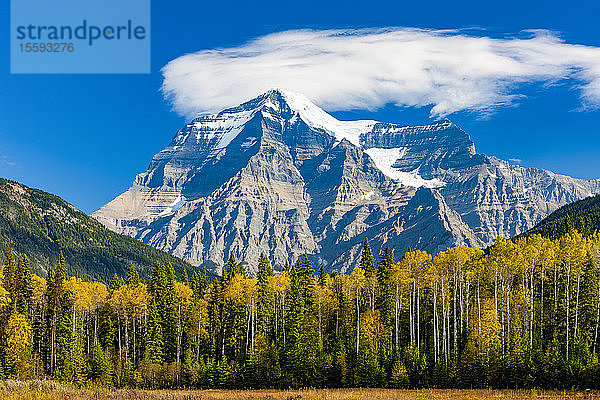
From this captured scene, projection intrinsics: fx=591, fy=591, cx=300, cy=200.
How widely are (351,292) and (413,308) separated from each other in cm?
1204

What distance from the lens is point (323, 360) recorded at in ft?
275

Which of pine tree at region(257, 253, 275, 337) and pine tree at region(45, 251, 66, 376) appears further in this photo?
pine tree at region(257, 253, 275, 337)

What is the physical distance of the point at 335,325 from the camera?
324 feet

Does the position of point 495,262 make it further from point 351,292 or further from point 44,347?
point 44,347

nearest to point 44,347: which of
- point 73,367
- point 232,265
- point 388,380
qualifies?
point 73,367

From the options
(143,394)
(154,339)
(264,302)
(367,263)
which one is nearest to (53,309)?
(154,339)

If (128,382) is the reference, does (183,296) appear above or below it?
above

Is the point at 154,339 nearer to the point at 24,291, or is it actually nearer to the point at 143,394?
the point at 24,291

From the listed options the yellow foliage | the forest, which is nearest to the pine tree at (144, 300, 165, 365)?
the forest

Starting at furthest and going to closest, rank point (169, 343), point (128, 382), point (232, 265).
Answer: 1. point (232, 265)
2. point (169, 343)
3. point (128, 382)

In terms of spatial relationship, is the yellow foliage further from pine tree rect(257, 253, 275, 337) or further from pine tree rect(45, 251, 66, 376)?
pine tree rect(257, 253, 275, 337)

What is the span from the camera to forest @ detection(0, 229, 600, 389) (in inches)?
2943

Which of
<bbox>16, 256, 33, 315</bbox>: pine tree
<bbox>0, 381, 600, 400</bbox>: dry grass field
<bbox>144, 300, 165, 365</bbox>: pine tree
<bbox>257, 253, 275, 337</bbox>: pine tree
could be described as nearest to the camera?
<bbox>0, 381, 600, 400</bbox>: dry grass field

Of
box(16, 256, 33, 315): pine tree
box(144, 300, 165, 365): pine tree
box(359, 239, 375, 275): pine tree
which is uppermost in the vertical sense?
box(359, 239, 375, 275): pine tree
